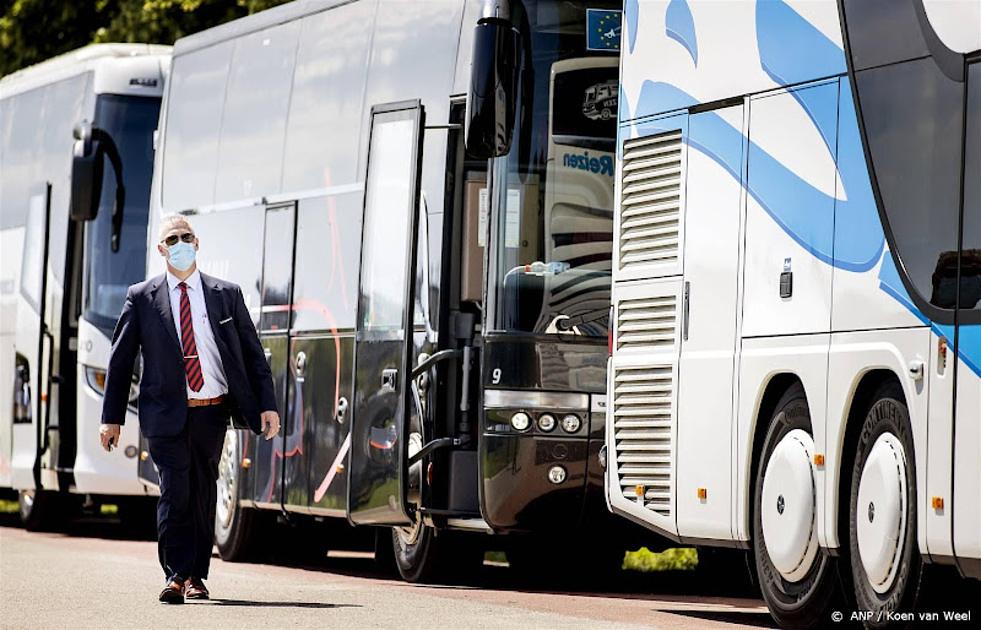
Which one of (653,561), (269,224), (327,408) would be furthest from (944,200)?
(653,561)

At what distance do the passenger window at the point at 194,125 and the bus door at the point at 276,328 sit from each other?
161 centimetres

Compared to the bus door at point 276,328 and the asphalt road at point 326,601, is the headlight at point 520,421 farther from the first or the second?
the bus door at point 276,328

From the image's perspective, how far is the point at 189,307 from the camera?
42.4 feet

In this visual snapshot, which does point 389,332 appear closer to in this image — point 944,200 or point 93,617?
point 93,617

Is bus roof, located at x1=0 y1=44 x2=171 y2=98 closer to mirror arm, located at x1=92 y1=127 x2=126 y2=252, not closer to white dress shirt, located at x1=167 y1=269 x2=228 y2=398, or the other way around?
mirror arm, located at x1=92 y1=127 x2=126 y2=252

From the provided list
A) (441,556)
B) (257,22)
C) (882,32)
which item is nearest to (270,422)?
(441,556)

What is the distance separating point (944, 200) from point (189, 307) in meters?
4.67

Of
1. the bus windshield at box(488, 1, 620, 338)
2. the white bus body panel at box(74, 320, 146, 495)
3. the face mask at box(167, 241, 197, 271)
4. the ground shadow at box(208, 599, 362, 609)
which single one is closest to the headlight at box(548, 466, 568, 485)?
the bus windshield at box(488, 1, 620, 338)

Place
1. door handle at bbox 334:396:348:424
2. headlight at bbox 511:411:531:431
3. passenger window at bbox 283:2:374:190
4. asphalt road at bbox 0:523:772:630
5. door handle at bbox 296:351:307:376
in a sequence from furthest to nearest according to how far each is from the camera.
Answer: door handle at bbox 296:351:307:376
passenger window at bbox 283:2:374:190
door handle at bbox 334:396:348:424
headlight at bbox 511:411:531:431
asphalt road at bbox 0:523:772:630

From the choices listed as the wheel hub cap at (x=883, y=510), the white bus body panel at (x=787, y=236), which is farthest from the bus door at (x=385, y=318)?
the wheel hub cap at (x=883, y=510)

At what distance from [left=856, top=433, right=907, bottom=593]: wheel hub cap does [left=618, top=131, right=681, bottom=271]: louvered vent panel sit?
247cm

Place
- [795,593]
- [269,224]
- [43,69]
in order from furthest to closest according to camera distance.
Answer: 1. [43,69]
2. [269,224]
3. [795,593]

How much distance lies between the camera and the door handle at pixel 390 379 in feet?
49.0

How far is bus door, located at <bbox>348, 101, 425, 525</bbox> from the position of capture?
1476 centimetres
